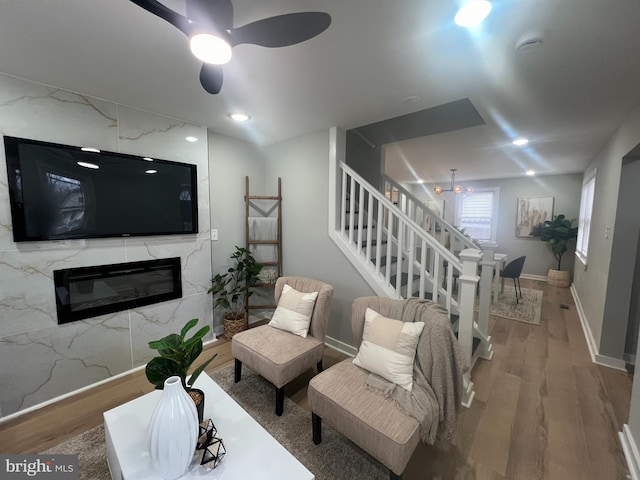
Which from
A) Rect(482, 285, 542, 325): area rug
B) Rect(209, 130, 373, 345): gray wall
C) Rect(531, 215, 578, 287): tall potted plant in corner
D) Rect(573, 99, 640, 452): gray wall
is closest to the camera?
Rect(573, 99, 640, 452): gray wall

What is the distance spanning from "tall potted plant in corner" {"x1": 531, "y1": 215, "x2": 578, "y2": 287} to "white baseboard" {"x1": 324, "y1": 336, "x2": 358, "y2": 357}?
5.20 meters

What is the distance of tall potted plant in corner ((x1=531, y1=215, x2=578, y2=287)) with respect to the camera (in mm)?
5117

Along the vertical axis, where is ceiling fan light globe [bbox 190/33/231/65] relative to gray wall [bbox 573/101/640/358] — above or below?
above

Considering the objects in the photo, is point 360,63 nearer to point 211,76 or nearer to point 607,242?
point 211,76

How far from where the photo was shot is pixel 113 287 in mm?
2225

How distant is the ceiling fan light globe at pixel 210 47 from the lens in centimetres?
103

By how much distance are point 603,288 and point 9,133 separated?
5173 millimetres

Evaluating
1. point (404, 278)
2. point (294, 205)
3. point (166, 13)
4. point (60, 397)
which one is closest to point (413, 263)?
point (404, 278)

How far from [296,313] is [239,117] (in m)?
1.90

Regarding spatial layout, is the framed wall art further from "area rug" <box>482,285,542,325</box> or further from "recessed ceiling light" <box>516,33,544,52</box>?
"recessed ceiling light" <box>516,33,544,52</box>

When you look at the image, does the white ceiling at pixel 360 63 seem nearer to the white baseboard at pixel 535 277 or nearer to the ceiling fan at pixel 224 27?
the ceiling fan at pixel 224 27

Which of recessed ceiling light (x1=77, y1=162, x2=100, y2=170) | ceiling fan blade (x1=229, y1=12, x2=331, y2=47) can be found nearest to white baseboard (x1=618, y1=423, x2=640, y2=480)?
ceiling fan blade (x1=229, y1=12, x2=331, y2=47)

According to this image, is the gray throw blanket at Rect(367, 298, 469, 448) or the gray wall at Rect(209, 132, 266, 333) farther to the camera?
the gray wall at Rect(209, 132, 266, 333)

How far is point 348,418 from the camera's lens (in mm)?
1373
